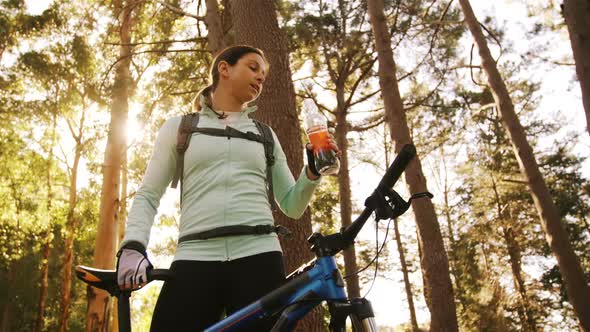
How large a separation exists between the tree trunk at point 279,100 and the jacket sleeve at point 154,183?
1761 millimetres

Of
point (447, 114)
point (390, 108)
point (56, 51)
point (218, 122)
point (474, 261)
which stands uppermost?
point (56, 51)

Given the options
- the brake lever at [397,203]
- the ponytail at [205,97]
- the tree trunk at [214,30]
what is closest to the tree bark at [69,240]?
the tree trunk at [214,30]

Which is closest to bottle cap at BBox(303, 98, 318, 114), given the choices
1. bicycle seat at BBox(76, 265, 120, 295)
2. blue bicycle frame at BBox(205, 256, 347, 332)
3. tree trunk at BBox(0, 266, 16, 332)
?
blue bicycle frame at BBox(205, 256, 347, 332)

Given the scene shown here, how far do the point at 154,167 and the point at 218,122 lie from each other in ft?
1.15

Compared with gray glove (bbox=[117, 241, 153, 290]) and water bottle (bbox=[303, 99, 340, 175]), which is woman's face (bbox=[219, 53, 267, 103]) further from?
gray glove (bbox=[117, 241, 153, 290])

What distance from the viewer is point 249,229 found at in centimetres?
176

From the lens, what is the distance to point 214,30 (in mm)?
6512

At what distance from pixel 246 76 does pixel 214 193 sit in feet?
1.99

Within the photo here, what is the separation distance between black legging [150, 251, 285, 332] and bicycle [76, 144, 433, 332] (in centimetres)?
9

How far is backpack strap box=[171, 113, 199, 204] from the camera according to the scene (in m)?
1.93

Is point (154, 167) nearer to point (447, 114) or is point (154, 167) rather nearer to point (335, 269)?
point (335, 269)

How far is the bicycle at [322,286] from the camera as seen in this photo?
136cm

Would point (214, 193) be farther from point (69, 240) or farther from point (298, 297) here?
point (69, 240)

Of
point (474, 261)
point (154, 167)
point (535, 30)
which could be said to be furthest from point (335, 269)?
point (474, 261)
